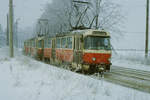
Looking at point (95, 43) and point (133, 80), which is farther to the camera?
point (95, 43)

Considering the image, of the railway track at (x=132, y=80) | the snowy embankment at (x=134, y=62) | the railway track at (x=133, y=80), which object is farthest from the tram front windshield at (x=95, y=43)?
the snowy embankment at (x=134, y=62)

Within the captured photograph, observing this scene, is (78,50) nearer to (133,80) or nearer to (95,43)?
(95,43)

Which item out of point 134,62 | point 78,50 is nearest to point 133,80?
point 78,50

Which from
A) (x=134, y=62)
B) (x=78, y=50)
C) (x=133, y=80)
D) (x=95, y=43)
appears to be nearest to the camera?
(x=133, y=80)

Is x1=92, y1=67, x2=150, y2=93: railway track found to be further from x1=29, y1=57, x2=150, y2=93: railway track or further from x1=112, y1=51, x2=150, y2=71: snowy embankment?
x1=112, y1=51, x2=150, y2=71: snowy embankment

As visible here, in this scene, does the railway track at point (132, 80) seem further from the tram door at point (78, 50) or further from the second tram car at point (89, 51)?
the tram door at point (78, 50)

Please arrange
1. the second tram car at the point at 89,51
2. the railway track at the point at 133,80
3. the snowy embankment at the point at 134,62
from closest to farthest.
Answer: the railway track at the point at 133,80
the second tram car at the point at 89,51
the snowy embankment at the point at 134,62

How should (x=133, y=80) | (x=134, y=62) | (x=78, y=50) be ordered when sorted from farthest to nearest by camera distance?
(x=134, y=62) → (x=78, y=50) → (x=133, y=80)

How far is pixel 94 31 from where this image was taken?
12.3m

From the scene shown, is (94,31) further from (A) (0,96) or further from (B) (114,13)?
(B) (114,13)

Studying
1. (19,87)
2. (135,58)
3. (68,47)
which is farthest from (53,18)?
(19,87)

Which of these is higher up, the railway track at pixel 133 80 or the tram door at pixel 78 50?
the tram door at pixel 78 50

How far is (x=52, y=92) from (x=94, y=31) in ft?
21.7

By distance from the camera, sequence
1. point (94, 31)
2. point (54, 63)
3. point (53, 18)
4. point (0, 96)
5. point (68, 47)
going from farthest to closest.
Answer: point (53, 18) → point (54, 63) → point (68, 47) → point (94, 31) → point (0, 96)
